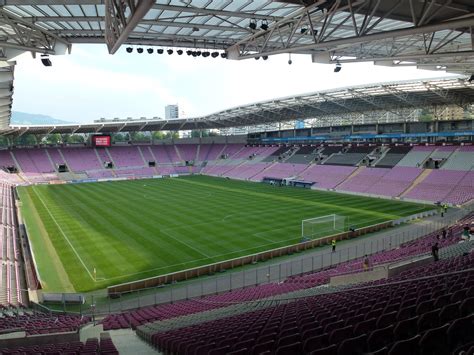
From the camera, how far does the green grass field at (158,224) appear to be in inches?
968

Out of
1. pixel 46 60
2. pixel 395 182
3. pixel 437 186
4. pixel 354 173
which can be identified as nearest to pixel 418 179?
pixel 395 182

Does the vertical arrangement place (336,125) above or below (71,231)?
above

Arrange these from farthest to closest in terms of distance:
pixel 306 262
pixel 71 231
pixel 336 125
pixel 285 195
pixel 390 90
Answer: pixel 336 125, pixel 285 195, pixel 390 90, pixel 71 231, pixel 306 262

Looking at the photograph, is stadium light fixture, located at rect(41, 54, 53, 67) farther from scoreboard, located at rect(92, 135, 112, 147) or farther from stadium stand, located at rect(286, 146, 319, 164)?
scoreboard, located at rect(92, 135, 112, 147)

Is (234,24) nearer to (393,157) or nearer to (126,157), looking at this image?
(393,157)

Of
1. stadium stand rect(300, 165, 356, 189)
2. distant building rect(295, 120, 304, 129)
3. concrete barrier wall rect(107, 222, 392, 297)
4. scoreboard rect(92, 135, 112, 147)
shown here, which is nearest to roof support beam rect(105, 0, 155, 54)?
concrete barrier wall rect(107, 222, 392, 297)

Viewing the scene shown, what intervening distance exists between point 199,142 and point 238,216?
192ft

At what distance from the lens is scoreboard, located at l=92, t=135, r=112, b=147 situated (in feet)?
249

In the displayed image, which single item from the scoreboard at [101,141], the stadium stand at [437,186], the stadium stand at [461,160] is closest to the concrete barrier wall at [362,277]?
the stadium stand at [437,186]

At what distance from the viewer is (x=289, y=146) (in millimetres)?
78375

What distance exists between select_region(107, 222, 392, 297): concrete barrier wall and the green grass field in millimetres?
1333

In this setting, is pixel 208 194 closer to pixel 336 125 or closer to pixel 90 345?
pixel 336 125

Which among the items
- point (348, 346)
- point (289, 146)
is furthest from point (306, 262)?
point (289, 146)

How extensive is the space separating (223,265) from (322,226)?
12.1 meters
